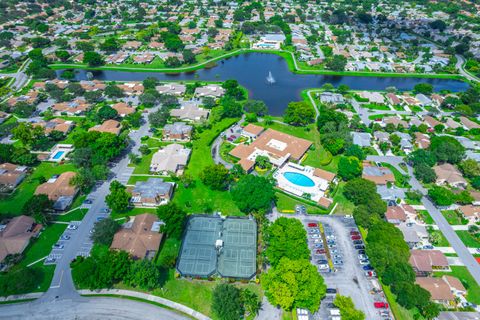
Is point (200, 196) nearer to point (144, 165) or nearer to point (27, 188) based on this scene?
point (144, 165)

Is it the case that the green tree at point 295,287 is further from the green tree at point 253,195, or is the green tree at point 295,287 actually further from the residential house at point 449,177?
the residential house at point 449,177

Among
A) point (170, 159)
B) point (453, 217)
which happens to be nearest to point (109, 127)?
point (170, 159)

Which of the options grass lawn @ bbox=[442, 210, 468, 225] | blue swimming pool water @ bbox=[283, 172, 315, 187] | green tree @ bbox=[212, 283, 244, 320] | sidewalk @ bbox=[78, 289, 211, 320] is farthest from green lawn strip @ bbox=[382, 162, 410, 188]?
sidewalk @ bbox=[78, 289, 211, 320]

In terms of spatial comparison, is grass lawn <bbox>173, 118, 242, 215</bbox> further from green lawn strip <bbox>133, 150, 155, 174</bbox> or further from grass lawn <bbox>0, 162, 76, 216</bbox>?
grass lawn <bbox>0, 162, 76, 216</bbox>

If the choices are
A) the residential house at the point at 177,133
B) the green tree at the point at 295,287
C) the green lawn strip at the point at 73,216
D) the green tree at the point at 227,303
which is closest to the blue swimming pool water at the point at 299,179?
the green tree at the point at 295,287

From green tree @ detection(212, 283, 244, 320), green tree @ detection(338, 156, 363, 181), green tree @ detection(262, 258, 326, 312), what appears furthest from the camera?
green tree @ detection(338, 156, 363, 181)

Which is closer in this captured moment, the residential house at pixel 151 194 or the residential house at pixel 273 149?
the residential house at pixel 151 194
